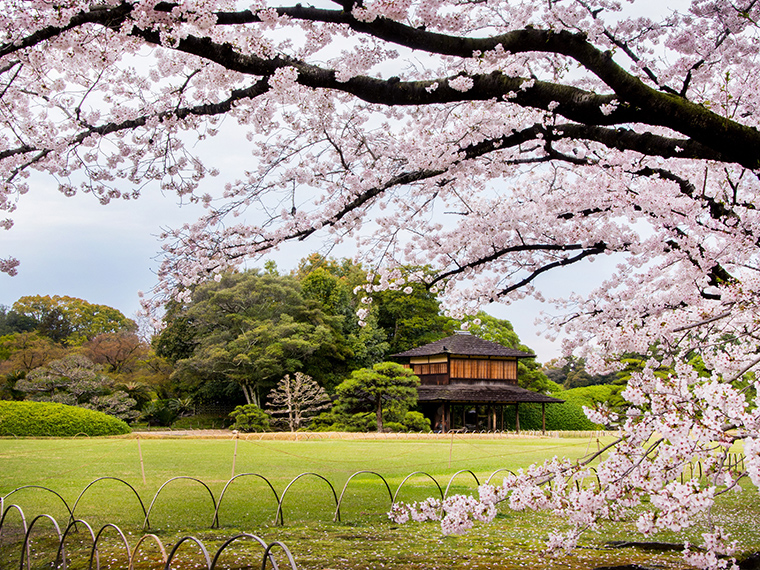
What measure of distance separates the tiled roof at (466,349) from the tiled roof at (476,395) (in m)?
1.66

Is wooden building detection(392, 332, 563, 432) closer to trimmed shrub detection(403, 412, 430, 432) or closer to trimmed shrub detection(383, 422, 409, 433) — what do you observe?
trimmed shrub detection(403, 412, 430, 432)

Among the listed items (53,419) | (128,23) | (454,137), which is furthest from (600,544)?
(53,419)

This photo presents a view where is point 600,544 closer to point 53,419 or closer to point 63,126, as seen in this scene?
point 63,126

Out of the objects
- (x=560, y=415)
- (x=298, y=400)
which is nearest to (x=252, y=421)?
(x=298, y=400)

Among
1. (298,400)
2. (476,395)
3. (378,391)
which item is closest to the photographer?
(378,391)

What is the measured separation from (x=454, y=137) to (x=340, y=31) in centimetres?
166

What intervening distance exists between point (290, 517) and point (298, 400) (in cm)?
1890

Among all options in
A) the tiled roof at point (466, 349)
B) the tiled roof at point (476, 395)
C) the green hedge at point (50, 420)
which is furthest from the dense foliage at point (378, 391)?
the green hedge at point (50, 420)

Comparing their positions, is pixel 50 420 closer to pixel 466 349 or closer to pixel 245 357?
pixel 245 357

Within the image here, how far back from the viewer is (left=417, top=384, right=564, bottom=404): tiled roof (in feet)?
83.5

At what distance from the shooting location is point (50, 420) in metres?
20.7

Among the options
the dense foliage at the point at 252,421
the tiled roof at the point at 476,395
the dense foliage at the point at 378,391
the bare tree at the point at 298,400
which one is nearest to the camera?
the dense foliage at the point at 378,391

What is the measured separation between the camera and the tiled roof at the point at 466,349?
27.2m

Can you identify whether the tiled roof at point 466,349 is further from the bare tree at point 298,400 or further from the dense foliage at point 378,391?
the bare tree at point 298,400
